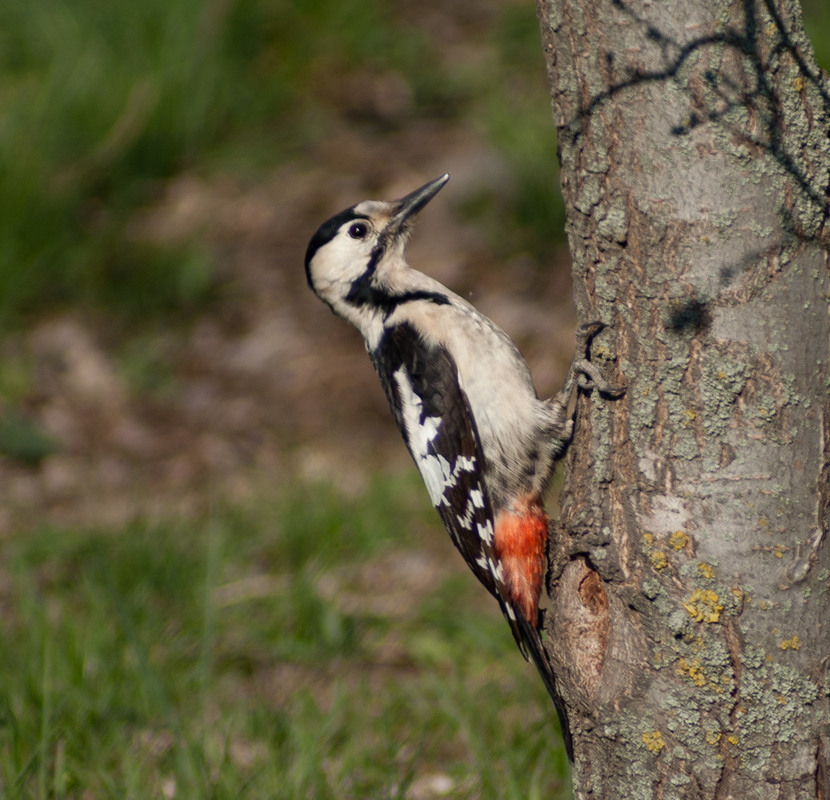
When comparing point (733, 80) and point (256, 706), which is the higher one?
point (733, 80)

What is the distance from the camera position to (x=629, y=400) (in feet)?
7.34

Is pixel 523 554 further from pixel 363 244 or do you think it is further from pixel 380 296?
pixel 363 244

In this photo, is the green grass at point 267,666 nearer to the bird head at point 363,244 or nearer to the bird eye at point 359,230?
the bird head at point 363,244

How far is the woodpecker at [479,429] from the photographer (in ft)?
9.23

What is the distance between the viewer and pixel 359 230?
11.4 feet

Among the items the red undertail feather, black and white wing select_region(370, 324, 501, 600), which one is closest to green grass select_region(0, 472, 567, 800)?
the red undertail feather

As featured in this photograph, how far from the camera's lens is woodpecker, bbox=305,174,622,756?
9.23ft

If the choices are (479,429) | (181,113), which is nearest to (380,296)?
(479,429)

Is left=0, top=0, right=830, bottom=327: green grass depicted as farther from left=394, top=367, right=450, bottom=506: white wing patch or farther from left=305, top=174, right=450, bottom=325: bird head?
left=394, top=367, right=450, bottom=506: white wing patch

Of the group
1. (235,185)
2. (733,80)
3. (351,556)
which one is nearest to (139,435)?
(351,556)

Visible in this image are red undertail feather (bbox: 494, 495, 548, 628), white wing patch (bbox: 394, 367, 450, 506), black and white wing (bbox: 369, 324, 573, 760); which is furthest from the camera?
white wing patch (bbox: 394, 367, 450, 506)

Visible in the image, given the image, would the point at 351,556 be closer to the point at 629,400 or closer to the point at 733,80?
the point at 629,400

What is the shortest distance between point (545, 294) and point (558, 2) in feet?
13.3

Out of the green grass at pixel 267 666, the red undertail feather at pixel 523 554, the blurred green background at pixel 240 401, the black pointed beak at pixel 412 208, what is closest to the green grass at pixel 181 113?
the blurred green background at pixel 240 401
